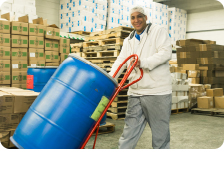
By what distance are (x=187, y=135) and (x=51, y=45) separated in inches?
144

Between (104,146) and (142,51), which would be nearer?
(142,51)

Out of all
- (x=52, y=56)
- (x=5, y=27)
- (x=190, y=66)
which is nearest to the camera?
(x=5, y=27)

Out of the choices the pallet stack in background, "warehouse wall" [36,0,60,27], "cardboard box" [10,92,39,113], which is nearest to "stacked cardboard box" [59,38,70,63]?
the pallet stack in background

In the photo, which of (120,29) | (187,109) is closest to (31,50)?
(120,29)

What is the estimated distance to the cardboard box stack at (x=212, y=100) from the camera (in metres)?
7.30

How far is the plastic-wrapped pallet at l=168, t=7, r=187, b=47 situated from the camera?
36.7ft

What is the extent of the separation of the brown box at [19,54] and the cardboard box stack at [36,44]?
9 cm

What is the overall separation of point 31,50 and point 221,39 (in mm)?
10617

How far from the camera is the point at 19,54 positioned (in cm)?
522

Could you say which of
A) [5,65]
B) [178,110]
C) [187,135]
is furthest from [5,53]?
[178,110]

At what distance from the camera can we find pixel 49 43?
5586mm

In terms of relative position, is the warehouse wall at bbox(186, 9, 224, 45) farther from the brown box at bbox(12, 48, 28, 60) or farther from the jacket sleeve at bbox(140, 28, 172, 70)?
the jacket sleeve at bbox(140, 28, 172, 70)

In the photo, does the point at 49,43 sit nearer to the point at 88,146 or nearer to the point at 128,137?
the point at 88,146

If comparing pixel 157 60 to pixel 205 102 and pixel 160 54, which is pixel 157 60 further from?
pixel 205 102
